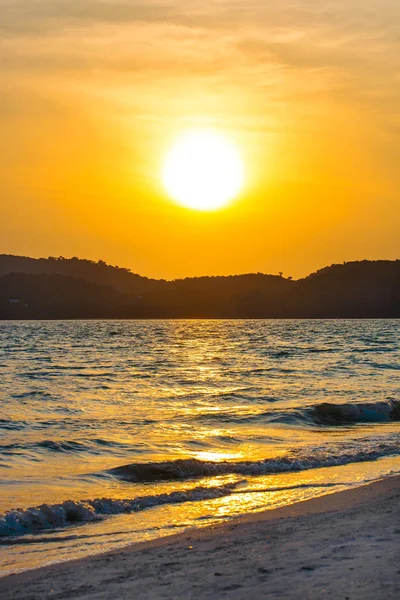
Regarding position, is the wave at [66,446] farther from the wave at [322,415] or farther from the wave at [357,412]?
the wave at [357,412]

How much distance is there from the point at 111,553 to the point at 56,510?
2.80 meters

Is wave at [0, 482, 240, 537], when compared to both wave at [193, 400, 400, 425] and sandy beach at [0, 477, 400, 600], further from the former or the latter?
wave at [193, 400, 400, 425]

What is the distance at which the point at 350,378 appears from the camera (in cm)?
3606

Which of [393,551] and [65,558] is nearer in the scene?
[393,551]

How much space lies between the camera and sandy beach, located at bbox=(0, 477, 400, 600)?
6.47 meters

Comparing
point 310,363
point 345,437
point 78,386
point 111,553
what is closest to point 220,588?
point 111,553

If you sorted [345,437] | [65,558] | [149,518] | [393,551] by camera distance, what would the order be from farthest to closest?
[345,437], [149,518], [65,558], [393,551]

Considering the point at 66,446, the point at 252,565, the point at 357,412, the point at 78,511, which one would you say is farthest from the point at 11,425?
the point at 252,565

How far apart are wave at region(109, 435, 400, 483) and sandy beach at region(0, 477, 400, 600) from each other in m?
4.71

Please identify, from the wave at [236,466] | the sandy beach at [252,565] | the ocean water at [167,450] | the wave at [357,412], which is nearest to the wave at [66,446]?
the ocean water at [167,450]

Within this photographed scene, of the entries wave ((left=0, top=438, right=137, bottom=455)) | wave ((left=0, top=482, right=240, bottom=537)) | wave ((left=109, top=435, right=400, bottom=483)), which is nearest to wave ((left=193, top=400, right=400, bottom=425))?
wave ((left=0, top=438, right=137, bottom=455))

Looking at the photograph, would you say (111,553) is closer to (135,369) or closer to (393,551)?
(393,551)

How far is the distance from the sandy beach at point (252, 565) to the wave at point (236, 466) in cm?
471

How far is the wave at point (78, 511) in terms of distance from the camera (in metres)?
10.5
